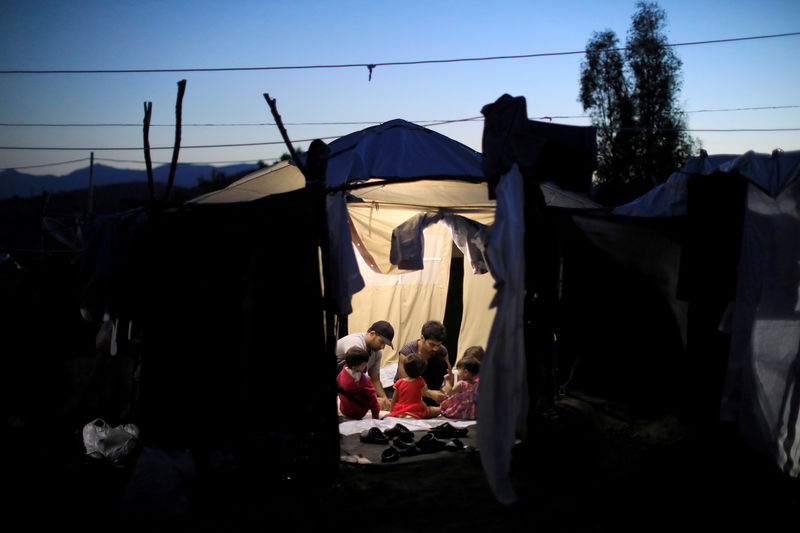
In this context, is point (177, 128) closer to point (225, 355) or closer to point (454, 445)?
point (225, 355)

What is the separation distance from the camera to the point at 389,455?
16.5 ft

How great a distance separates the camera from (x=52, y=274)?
7.59 metres

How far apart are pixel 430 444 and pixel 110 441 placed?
2779 millimetres

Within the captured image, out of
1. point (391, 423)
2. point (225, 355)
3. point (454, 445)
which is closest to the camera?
point (225, 355)

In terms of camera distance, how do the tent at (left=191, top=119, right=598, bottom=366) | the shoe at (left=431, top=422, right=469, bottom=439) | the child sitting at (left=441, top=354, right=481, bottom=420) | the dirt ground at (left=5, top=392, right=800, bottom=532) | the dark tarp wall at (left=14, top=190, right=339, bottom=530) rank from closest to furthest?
the dirt ground at (left=5, top=392, right=800, bottom=532)
the dark tarp wall at (left=14, top=190, right=339, bottom=530)
the shoe at (left=431, top=422, right=469, bottom=439)
the tent at (left=191, top=119, right=598, bottom=366)
the child sitting at (left=441, top=354, right=481, bottom=420)

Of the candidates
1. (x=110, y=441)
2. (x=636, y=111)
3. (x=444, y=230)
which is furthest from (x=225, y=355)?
(x=636, y=111)

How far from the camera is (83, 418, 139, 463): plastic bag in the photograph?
496 centimetres

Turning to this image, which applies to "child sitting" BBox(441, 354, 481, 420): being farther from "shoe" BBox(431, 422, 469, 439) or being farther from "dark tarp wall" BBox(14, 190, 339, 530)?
"dark tarp wall" BBox(14, 190, 339, 530)

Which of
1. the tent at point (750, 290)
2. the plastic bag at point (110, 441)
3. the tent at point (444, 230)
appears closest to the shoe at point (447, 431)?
the tent at point (444, 230)

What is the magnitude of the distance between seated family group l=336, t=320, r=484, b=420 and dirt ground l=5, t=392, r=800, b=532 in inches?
57.9

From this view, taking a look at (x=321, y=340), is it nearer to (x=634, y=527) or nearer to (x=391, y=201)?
(x=634, y=527)

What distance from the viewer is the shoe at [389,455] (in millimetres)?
4938

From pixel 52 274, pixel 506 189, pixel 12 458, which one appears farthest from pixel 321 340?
pixel 52 274

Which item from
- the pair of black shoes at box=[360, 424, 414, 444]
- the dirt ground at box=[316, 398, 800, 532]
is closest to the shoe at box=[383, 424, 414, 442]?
the pair of black shoes at box=[360, 424, 414, 444]
